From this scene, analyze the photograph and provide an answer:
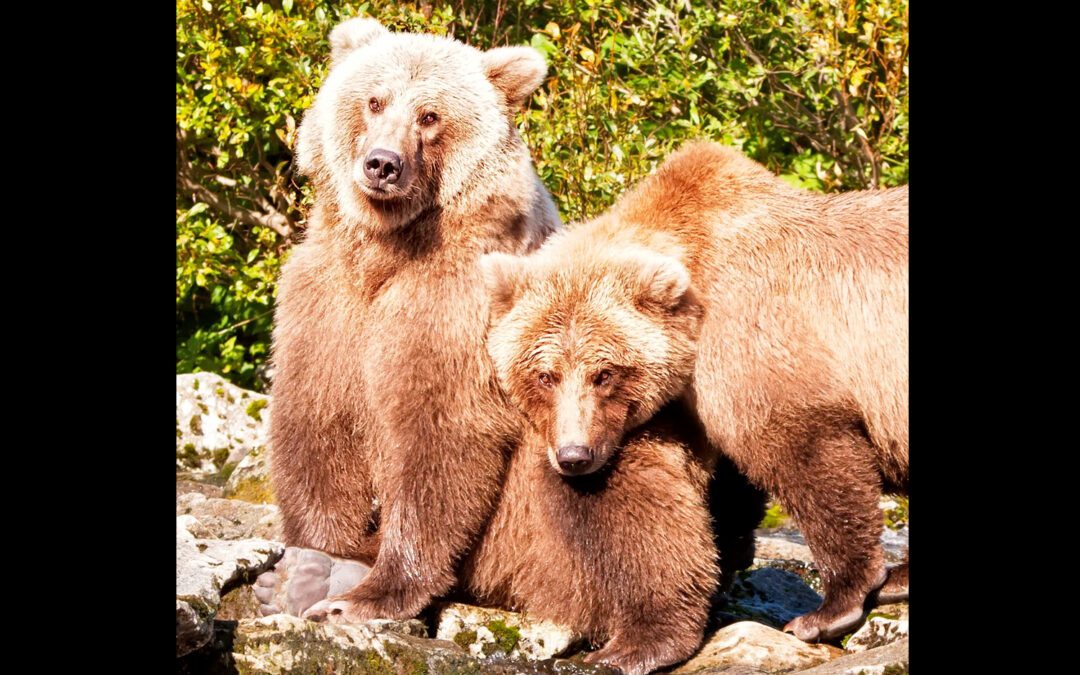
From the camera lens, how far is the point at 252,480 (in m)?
9.02

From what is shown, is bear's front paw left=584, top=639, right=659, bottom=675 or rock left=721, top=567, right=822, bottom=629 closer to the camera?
bear's front paw left=584, top=639, right=659, bottom=675

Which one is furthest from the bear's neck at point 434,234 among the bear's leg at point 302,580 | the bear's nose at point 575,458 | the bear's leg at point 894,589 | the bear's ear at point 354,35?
the bear's leg at point 894,589

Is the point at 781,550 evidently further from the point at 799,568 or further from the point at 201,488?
the point at 201,488

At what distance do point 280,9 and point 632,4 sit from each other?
2799 mm

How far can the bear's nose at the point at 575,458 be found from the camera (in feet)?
17.9

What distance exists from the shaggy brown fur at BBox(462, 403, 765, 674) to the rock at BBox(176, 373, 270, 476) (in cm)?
424

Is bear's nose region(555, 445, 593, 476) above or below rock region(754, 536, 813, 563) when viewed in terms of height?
above

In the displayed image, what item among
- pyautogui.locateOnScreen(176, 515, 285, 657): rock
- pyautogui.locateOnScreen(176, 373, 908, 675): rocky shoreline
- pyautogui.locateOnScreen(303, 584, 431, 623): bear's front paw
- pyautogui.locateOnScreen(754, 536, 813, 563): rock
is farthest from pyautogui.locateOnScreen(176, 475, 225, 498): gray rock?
pyautogui.locateOnScreen(754, 536, 813, 563): rock

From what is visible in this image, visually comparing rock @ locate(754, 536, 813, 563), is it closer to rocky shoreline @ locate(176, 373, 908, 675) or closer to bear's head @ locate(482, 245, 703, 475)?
rocky shoreline @ locate(176, 373, 908, 675)

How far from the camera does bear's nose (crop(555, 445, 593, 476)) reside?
5.45 metres

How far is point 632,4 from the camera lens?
435 inches

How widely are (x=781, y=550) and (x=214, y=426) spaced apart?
13.7 feet
